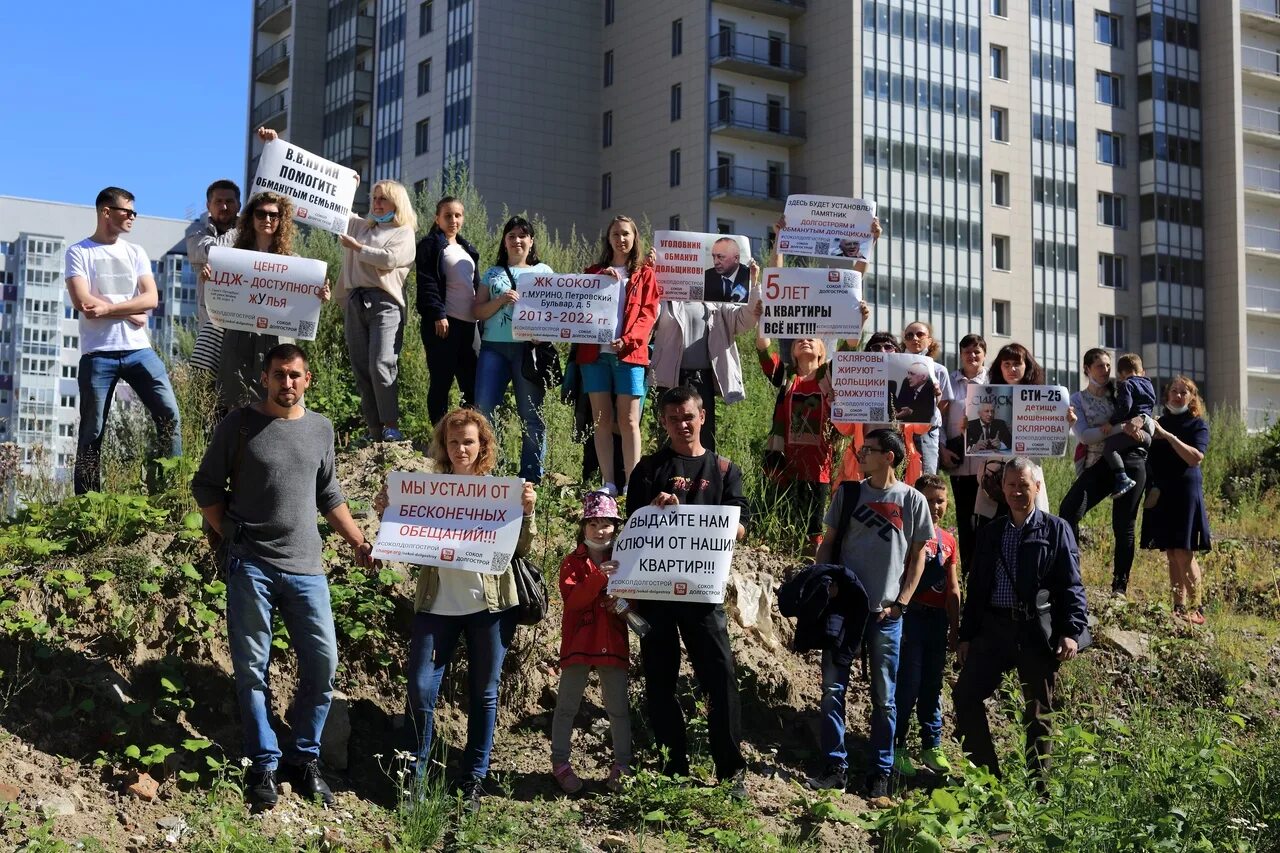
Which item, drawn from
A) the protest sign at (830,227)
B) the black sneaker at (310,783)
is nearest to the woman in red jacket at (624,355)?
the protest sign at (830,227)

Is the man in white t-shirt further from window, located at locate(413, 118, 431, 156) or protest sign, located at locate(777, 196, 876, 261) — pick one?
window, located at locate(413, 118, 431, 156)

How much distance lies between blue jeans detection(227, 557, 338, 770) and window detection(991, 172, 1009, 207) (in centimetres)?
5480

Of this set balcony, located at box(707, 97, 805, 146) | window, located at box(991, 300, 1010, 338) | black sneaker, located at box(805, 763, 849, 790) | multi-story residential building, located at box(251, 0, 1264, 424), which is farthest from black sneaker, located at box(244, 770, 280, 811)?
window, located at box(991, 300, 1010, 338)

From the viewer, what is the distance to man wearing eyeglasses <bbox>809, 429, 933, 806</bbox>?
8.51 m

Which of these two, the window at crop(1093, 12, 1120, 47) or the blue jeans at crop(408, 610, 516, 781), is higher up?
the window at crop(1093, 12, 1120, 47)

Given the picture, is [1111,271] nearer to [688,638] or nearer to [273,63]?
[273,63]

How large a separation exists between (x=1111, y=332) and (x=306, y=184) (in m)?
56.5

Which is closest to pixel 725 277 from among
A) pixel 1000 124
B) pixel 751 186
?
pixel 751 186

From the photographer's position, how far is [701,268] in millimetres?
10969

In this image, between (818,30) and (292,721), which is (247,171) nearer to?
(818,30)

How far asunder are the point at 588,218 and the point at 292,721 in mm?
55339

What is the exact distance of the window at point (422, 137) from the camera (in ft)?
206

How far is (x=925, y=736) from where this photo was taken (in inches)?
360

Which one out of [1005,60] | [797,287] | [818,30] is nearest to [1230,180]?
[1005,60]
